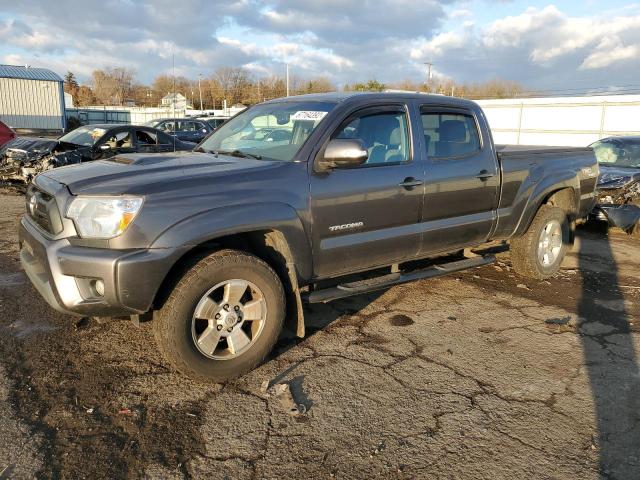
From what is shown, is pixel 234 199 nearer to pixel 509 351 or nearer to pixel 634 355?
pixel 509 351

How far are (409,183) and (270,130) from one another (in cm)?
121

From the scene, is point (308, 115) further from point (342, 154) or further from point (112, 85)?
point (112, 85)

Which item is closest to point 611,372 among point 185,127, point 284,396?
point 284,396

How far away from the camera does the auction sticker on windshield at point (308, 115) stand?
3.91m

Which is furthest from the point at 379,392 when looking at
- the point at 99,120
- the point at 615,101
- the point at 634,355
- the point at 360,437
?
the point at 99,120

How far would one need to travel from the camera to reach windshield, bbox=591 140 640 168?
945 centimetres

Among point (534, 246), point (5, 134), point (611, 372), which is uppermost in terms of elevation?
point (5, 134)

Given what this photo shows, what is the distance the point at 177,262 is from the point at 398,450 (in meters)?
1.70

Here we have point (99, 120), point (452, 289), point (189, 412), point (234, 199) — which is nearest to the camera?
point (189, 412)

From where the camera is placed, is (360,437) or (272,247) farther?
(272,247)

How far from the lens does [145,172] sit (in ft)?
10.9

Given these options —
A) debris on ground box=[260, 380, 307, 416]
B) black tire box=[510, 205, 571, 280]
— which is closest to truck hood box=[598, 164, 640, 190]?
black tire box=[510, 205, 571, 280]

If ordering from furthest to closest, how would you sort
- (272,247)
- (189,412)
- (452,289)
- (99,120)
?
(99,120), (452,289), (272,247), (189,412)

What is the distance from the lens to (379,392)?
331cm
